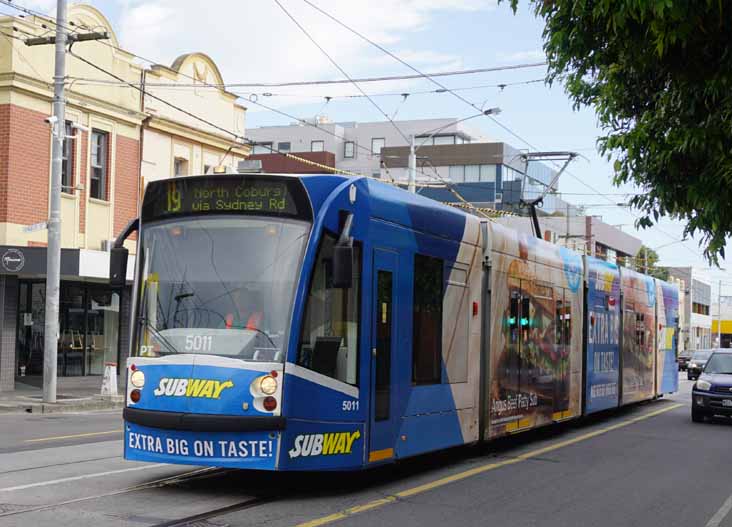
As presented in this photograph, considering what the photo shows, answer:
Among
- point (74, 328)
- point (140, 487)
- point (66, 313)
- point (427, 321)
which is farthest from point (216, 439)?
point (74, 328)

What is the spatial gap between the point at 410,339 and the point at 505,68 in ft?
44.7

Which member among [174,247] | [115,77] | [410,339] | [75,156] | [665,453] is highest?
[115,77]

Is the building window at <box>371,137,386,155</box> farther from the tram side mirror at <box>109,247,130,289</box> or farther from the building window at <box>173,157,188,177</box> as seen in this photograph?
the tram side mirror at <box>109,247,130,289</box>

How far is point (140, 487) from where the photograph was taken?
10.1 m

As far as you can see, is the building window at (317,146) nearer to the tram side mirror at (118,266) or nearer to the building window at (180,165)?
the building window at (180,165)

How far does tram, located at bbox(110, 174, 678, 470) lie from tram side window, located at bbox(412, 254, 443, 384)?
0.09ft

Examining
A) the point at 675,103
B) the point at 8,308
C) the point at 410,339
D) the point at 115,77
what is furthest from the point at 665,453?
the point at 115,77

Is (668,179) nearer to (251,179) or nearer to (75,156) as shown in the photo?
(251,179)

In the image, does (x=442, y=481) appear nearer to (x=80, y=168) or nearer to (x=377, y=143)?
(x=80, y=168)

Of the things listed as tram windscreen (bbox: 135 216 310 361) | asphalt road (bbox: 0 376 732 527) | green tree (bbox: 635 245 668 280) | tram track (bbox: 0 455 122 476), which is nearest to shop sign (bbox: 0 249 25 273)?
asphalt road (bbox: 0 376 732 527)

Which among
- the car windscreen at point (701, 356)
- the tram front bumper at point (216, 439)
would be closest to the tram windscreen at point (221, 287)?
the tram front bumper at point (216, 439)

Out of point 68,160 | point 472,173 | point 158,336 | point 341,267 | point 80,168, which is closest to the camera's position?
point 341,267

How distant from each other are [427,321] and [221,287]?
307 cm

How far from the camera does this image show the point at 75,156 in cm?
2747
